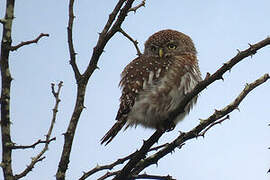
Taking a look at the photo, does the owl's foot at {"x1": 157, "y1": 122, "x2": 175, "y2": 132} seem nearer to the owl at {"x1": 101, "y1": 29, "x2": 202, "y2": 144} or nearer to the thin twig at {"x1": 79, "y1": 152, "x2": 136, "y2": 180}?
the owl at {"x1": 101, "y1": 29, "x2": 202, "y2": 144}

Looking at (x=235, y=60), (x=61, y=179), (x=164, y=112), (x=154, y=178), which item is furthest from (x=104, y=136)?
(x=235, y=60)

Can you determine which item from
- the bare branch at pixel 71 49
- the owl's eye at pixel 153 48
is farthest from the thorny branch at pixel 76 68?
the owl's eye at pixel 153 48

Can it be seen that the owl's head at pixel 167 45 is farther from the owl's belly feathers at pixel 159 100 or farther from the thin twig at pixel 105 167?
the thin twig at pixel 105 167

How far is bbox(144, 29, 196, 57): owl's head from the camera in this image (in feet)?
18.1

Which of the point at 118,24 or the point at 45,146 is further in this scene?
the point at 45,146

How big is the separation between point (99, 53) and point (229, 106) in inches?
34.2

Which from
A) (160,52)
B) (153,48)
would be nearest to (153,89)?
(160,52)

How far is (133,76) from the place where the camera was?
15.2ft

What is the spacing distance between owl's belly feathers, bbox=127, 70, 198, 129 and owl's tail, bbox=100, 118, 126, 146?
9 cm

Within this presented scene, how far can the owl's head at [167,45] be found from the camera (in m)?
5.51

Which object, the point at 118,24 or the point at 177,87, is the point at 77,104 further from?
the point at 177,87

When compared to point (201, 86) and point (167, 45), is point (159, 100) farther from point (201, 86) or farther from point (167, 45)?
point (201, 86)

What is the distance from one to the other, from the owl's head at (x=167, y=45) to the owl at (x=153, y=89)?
0.45 metres

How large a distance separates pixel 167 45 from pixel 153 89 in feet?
4.35
